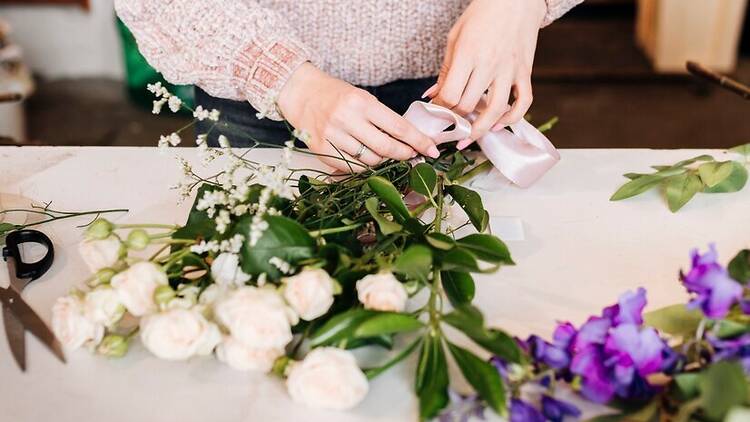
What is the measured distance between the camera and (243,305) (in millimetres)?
597

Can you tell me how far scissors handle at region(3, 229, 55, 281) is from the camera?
767 mm

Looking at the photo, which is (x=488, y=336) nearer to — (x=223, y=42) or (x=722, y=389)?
(x=722, y=389)

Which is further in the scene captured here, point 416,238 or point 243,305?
point 416,238

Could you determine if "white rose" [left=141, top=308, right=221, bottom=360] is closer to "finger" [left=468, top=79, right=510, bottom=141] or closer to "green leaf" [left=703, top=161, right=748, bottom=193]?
"finger" [left=468, top=79, right=510, bottom=141]

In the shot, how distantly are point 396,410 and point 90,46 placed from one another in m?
2.76

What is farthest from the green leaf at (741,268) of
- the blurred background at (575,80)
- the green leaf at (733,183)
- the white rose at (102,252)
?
the blurred background at (575,80)

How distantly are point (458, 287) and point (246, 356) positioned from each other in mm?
181

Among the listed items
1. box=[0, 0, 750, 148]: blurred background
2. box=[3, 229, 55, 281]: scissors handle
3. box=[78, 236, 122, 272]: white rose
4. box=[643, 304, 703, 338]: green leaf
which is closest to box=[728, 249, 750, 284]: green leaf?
box=[643, 304, 703, 338]: green leaf

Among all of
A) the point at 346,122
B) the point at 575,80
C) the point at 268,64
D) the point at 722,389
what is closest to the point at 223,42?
the point at 268,64

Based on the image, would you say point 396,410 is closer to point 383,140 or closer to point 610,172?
point 383,140

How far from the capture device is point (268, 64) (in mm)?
916

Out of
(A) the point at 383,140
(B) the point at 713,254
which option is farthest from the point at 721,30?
(B) the point at 713,254

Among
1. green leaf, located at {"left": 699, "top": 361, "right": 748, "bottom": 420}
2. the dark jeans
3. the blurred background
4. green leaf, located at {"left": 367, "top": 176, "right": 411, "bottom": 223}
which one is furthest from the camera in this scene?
the blurred background

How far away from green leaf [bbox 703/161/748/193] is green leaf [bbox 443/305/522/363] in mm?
418
